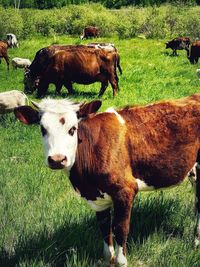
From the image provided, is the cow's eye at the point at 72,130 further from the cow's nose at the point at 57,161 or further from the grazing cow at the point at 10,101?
the grazing cow at the point at 10,101

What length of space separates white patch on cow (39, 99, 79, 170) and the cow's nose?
0.09 ft

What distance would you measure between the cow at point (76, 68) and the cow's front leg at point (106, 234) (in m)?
9.35

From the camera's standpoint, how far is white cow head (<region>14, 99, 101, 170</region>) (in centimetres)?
360

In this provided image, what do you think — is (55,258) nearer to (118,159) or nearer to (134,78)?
(118,159)

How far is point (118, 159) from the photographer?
416cm

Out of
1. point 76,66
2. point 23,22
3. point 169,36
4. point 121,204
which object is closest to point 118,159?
point 121,204

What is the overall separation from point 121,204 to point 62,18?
3461cm

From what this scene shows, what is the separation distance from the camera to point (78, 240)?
4.55 metres

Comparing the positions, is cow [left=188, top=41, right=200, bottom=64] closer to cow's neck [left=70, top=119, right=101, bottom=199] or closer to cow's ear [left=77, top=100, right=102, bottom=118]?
cow's neck [left=70, top=119, right=101, bottom=199]

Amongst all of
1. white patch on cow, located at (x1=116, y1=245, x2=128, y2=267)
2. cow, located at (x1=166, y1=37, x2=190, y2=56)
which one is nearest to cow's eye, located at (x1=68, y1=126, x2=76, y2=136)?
white patch on cow, located at (x1=116, y1=245, x2=128, y2=267)

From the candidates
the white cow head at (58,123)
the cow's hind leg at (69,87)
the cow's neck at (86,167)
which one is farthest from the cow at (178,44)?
the white cow head at (58,123)

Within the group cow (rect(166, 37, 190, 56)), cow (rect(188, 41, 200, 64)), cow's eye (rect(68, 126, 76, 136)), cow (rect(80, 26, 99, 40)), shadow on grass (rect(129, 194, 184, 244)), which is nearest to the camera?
cow's eye (rect(68, 126, 76, 136))

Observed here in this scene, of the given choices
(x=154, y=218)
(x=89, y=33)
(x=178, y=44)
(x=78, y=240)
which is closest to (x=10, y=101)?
(x=154, y=218)

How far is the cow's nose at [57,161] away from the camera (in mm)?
3549
